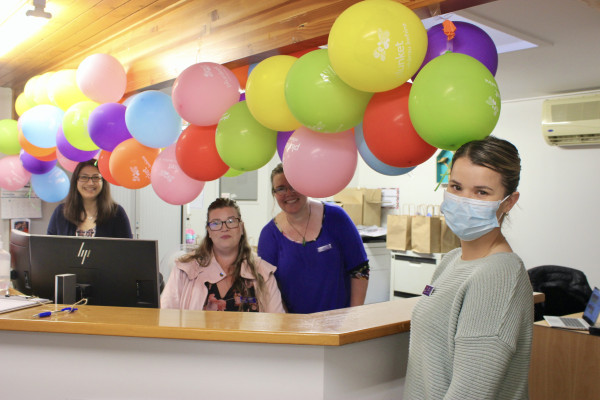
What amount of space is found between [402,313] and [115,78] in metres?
2.13

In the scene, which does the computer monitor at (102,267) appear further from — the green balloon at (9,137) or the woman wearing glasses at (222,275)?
the green balloon at (9,137)

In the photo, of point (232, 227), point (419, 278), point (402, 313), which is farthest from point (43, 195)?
point (419, 278)

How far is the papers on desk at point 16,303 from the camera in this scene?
1.97m

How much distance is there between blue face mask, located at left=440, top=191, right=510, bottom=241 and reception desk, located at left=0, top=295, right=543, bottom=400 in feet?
1.55

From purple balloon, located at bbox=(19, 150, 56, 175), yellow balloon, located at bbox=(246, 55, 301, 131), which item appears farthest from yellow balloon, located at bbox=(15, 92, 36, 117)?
yellow balloon, located at bbox=(246, 55, 301, 131)

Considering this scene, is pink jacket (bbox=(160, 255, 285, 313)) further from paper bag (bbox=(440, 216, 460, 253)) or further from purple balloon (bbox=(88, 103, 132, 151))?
paper bag (bbox=(440, 216, 460, 253))

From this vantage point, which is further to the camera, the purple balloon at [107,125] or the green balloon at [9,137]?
the green balloon at [9,137]

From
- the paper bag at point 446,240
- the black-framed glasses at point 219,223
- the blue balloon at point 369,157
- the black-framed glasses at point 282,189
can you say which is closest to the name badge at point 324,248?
the black-framed glasses at point 282,189

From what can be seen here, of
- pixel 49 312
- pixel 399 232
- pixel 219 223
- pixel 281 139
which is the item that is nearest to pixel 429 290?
pixel 281 139

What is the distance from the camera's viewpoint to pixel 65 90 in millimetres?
3225

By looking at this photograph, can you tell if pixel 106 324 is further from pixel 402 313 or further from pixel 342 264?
pixel 342 264

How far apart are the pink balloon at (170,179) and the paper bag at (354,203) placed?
3.95 metres

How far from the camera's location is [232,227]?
2.33m

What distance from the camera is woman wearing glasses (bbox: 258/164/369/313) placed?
257 centimetres
